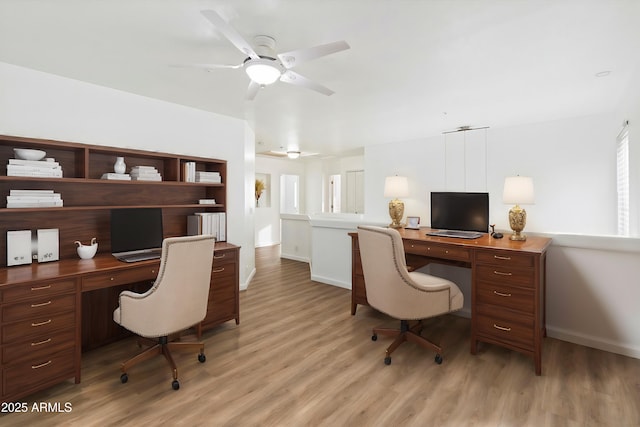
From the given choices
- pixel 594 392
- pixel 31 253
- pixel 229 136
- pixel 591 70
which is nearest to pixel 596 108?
pixel 591 70

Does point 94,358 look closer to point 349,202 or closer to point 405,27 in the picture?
point 405,27

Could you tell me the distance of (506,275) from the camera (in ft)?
8.21

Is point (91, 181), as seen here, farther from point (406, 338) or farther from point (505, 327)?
point (505, 327)

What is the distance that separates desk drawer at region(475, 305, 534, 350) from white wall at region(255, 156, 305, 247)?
6511mm

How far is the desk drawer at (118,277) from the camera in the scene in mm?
2248

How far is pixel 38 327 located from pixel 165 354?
2.65 feet

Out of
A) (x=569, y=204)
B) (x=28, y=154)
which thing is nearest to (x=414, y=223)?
(x=569, y=204)

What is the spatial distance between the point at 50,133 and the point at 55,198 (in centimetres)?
60

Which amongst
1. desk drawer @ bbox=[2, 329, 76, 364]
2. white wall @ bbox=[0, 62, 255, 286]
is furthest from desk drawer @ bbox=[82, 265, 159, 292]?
white wall @ bbox=[0, 62, 255, 286]

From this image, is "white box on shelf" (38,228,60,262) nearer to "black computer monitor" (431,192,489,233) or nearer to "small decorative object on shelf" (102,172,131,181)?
"small decorative object on shelf" (102,172,131,181)

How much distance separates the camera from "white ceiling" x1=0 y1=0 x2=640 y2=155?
5.67 feet

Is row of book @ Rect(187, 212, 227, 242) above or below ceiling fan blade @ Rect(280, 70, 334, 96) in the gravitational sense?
below

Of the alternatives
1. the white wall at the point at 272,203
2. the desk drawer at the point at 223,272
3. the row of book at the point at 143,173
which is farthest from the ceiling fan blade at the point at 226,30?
the white wall at the point at 272,203

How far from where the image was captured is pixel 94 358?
2582 mm
